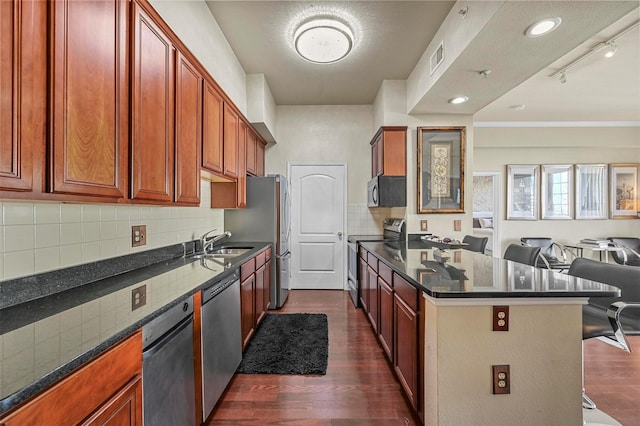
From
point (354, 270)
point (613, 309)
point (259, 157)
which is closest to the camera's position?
point (613, 309)

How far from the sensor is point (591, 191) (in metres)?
5.55

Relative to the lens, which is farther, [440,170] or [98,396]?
[440,170]

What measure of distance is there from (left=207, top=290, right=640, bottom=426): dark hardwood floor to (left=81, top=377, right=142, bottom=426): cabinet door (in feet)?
3.01

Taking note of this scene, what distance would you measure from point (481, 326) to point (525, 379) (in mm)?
334

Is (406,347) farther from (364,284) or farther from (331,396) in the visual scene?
(364,284)

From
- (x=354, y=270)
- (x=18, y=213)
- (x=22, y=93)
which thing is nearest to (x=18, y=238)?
(x=18, y=213)

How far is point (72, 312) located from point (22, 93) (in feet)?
2.51

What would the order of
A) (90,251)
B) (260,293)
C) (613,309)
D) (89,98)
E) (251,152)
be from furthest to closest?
→ (251,152), (260,293), (613,309), (90,251), (89,98)

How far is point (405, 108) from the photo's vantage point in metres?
3.78

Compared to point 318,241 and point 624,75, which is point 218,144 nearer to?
point 318,241

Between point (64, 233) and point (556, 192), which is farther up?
point (556, 192)

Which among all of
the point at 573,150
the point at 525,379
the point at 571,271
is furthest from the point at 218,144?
the point at 573,150

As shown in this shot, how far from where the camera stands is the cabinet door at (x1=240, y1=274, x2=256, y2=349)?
2.37 metres

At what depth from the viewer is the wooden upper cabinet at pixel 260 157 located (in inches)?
164
